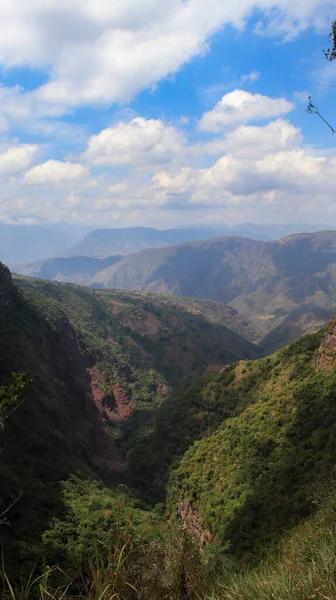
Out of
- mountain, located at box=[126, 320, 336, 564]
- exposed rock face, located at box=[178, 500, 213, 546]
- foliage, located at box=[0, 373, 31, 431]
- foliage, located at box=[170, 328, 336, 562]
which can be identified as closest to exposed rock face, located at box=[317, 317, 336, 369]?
mountain, located at box=[126, 320, 336, 564]

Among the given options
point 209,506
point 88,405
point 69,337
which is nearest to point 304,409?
point 209,506

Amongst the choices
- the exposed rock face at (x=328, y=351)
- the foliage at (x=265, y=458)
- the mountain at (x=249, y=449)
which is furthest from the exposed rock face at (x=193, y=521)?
the exposed rock face at (x=328, y=351)

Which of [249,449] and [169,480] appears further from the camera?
[169,480]

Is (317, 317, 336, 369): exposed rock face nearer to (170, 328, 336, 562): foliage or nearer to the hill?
(170, 328, 336, 562): foliage

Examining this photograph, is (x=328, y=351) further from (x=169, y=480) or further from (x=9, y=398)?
(x=9, y=398)

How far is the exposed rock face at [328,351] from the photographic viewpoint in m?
35.2

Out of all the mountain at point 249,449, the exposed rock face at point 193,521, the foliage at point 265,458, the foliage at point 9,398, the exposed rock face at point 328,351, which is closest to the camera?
the foliage at point 9,398

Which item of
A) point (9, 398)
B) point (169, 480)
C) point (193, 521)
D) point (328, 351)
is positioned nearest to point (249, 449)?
point (193, 521)

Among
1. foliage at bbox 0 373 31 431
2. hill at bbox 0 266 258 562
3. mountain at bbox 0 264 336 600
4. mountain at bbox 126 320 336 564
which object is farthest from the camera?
hill at bbox 0 266 258 562

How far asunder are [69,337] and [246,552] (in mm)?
71706

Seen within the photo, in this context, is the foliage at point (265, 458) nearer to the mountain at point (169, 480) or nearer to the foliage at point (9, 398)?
the mountain at point (169, 480)

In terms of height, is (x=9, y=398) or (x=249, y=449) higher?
(x=9, y=398)

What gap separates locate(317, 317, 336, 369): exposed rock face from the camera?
35156 mm

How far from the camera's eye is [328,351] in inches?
1419
